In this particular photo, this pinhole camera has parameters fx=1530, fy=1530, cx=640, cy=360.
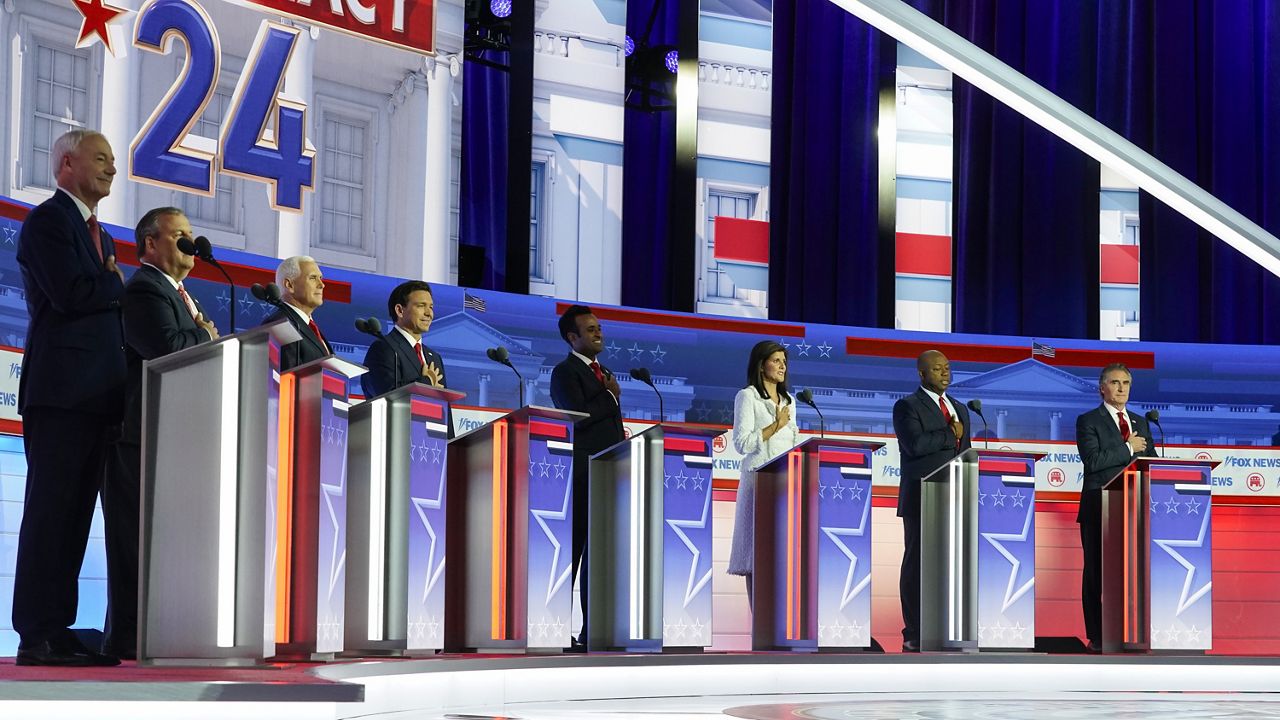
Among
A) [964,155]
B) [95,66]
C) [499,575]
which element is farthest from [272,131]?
[964,155]

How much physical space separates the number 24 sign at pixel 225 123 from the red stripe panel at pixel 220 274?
34cm

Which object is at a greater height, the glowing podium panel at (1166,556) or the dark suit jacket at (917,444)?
the dark suit jacket at (917,444)

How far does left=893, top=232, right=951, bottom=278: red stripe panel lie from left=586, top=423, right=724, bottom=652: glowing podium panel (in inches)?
153

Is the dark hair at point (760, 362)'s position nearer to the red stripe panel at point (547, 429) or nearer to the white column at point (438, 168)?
the red stripe panel at point (547, 429)

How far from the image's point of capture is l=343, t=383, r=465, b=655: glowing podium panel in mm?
4016

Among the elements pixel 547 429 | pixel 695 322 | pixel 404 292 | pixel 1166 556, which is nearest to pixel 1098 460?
pixel 1166 556

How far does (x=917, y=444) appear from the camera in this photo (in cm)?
599

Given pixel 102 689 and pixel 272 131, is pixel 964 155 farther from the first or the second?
pixel 102 689

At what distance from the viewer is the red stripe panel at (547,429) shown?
4746mm

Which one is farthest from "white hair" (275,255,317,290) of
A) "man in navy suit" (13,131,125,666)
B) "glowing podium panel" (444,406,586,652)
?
"man in navy suit" (13,131,125,666)

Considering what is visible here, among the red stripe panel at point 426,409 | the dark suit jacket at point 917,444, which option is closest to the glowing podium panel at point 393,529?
the red stripe panel at point 426,409

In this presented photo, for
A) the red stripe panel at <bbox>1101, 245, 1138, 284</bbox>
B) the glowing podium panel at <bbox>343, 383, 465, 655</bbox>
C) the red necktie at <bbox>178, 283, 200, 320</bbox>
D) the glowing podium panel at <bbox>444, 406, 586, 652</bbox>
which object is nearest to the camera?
the red necktie at <bbox>178, 283, 200, 320</bbox>

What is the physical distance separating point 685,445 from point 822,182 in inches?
143

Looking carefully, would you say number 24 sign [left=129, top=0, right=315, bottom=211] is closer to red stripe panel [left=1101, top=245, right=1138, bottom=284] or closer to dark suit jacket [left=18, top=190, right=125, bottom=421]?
dark suit jacket [left=18, top=190, right=125, bottom=421]
